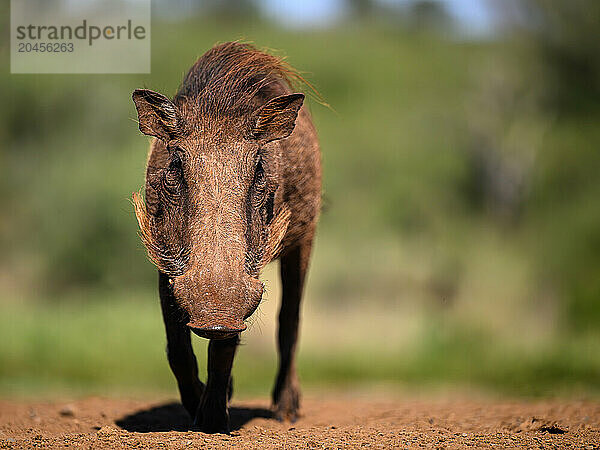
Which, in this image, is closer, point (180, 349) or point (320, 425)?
point (180, 349)

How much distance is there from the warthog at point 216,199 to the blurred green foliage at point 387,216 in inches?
67.4

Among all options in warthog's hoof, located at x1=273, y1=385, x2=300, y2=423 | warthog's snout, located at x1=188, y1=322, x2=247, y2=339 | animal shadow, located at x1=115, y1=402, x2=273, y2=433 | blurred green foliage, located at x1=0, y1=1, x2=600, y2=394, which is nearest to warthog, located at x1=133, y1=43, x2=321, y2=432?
warthog's snout, located at x1=188, y1=322, x2=247, y2=339

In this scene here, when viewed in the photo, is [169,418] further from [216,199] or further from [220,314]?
[220,314]

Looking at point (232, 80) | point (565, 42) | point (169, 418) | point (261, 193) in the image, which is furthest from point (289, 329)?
point (565, 42)

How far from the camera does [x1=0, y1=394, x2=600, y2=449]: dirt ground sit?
472cm

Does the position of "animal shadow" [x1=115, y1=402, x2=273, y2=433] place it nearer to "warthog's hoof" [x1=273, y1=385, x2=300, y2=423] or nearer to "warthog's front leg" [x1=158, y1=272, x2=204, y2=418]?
"warthog's hoof" [x1=273, y1=385, x2=300, y2=423]

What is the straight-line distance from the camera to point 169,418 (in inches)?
254

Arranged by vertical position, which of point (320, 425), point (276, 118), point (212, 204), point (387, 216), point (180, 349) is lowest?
point (320, 425)

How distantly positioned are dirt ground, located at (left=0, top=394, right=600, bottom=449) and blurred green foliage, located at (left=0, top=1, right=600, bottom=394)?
231 centimetres

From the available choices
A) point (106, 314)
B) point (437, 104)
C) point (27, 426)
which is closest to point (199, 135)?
point (27, 426)

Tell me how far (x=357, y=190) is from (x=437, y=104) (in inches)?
194

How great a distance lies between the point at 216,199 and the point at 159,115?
677mm

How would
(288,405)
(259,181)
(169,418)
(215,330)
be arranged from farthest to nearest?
1. (288,405)
2. (169,418)
3. (259,181)
4. (215,330)

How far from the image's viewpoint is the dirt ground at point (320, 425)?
472cm
